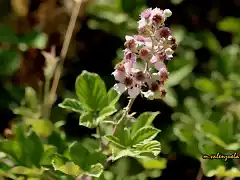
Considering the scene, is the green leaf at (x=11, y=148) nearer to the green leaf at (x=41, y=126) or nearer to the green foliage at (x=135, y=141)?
the green leaf at (x=41, y=126)

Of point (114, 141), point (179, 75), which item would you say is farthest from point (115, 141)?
point (179, 75)

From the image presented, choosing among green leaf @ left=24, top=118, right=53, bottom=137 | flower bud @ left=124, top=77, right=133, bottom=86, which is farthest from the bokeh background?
flower bud @ left=124, top=77, right=133, bottom=86

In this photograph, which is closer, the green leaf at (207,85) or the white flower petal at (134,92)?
the white flower petal at (134,92)

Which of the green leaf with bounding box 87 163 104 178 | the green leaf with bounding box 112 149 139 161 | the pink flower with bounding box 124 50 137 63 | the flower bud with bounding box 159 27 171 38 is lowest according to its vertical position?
the green leaf with bounding box 87 163 104 178

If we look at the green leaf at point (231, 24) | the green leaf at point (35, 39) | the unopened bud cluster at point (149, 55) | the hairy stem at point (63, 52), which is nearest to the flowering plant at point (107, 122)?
the unopened bud cluster at point (149, 55)

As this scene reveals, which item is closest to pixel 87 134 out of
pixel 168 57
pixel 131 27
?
pixel 131 27

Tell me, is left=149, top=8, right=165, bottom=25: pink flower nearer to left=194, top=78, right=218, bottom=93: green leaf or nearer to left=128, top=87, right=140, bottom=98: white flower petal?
left=128, top=87, right=140, bottom=98: white flower petal
